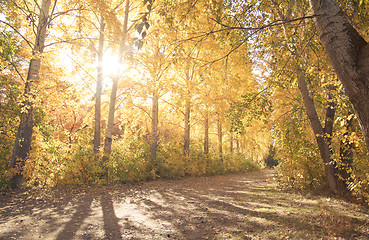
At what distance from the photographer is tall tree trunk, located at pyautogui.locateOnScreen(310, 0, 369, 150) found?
89.8 inches

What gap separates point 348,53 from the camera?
238cm

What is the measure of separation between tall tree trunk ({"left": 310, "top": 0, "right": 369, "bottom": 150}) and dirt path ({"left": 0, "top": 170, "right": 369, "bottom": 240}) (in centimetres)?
229

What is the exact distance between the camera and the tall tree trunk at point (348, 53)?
2281mm

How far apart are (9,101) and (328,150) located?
37.3 feet

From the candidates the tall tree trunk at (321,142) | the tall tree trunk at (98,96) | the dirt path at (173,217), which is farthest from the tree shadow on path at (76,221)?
the tall tree trunk at (321,142)

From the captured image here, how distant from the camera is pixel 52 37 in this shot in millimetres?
8602

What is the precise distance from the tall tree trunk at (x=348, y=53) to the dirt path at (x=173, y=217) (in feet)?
7.50

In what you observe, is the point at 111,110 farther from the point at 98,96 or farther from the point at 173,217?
the point at 173,217

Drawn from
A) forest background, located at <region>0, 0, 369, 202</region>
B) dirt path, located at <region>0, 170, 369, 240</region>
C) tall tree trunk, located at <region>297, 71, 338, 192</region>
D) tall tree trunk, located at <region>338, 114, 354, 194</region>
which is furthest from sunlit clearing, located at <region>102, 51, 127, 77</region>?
tall tree trunk, located at <region>338, 114, 354, 194</region>

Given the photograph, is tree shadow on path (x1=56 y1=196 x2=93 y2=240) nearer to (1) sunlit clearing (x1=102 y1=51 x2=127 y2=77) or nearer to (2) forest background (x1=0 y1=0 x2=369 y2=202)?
(2) forest background (x1=0 y1=0 x2=369 y2=202)

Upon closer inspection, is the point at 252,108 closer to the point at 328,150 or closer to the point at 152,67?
the point at 328,150

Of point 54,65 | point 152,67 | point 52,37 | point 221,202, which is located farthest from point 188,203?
point 54,65

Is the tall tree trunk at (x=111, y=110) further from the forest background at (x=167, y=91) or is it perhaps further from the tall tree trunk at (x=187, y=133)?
the tall tree trunk at (x=187, y=133)

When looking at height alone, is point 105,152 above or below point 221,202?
above
